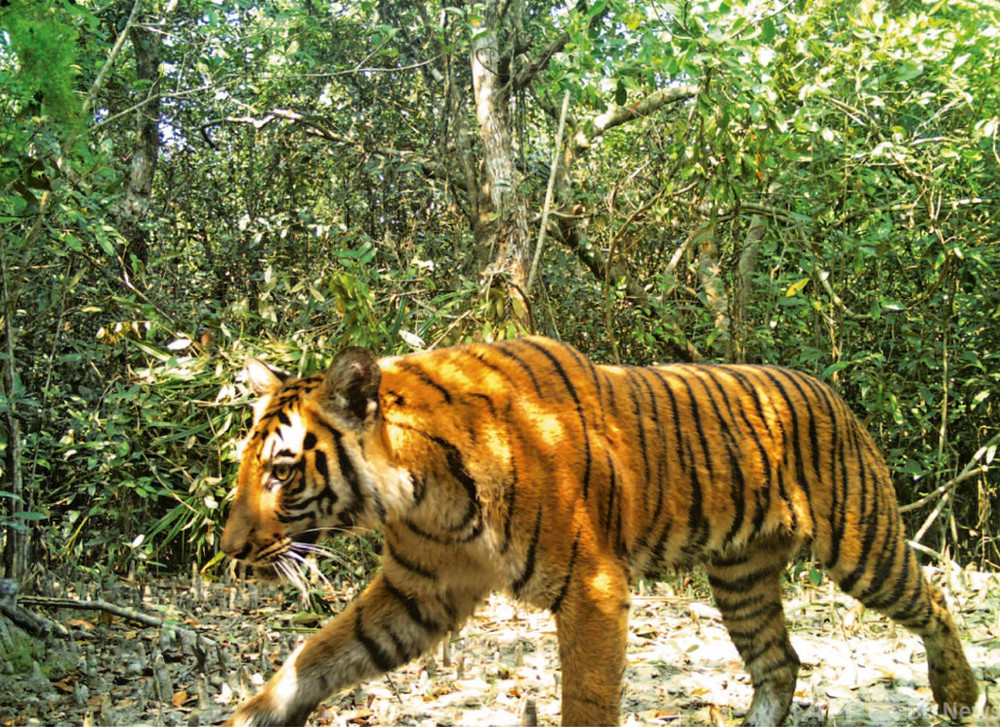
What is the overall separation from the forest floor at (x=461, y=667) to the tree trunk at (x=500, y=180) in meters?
1.89

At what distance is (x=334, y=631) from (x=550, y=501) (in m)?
0.83

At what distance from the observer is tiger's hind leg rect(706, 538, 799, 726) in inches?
140

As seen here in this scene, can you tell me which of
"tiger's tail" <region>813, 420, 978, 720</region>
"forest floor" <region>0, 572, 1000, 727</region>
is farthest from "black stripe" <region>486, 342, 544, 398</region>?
"tiger's tail" <region>813, 420, 978, 720</region>

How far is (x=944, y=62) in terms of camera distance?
17.3 ft

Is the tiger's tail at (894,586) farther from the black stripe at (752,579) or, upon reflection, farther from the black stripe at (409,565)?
the black stripe at (409,565)

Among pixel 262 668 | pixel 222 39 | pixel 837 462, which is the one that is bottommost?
pixel 262 668

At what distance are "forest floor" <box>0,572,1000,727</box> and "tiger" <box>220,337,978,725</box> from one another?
1.26 feet

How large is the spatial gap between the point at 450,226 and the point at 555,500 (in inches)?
209

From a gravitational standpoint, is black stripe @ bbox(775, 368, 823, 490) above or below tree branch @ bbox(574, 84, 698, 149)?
below

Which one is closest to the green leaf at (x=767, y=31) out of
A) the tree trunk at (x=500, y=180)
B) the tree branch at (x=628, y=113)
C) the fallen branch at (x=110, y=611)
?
the tree trunk at (x=500, y=180)

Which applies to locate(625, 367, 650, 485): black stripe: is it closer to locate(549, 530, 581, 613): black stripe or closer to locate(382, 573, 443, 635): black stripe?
locate(549, 530, 581, 613): black stripe

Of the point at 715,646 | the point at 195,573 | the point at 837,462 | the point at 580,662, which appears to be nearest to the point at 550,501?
the point at 580,662

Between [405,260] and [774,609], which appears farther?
[405,260]

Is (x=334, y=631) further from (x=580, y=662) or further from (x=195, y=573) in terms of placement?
(x=195, y=573)
